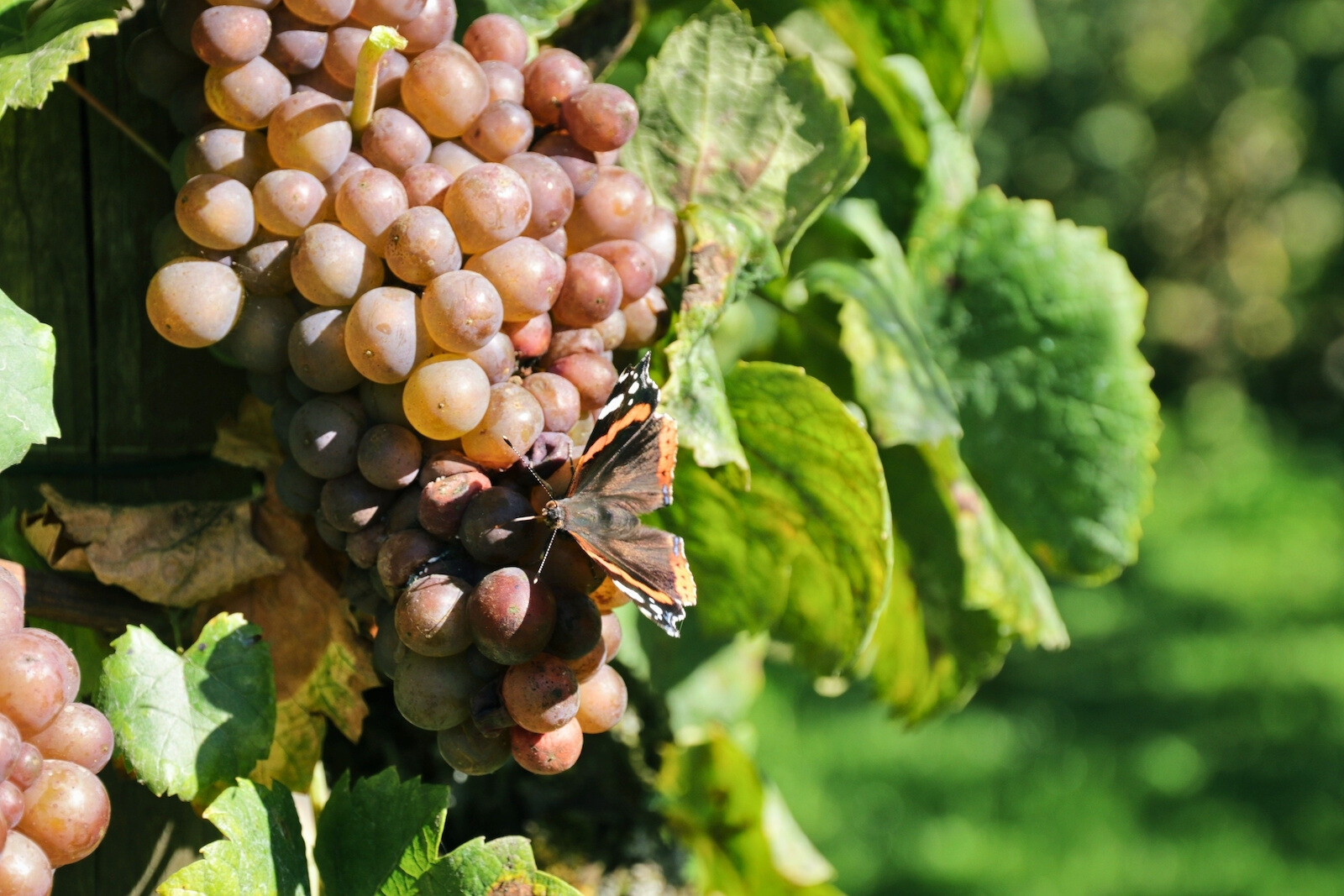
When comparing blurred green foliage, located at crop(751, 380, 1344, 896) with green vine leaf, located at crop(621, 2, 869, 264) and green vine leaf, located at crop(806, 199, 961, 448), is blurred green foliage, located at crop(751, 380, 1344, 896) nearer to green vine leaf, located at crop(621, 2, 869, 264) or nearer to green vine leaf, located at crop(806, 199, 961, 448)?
green vine leaf, located at crop(806, 199, 961, 448)

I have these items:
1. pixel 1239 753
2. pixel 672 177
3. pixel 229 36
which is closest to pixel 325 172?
pixel 229 36

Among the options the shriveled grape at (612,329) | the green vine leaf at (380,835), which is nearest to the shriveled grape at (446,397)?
the shriveled grape at (612,329)

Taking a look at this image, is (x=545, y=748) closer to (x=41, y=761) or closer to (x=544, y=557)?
(x=544, y=557)

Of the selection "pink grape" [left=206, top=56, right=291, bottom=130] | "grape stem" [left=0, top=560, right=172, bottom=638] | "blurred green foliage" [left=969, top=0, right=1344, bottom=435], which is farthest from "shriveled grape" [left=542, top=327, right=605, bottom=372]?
"blurred green foliage" [left=969, top=0, right=1344, bottom=435]

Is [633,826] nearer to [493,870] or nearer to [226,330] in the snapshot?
[493,870]

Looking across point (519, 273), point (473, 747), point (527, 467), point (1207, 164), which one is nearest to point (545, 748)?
point (473, 747)

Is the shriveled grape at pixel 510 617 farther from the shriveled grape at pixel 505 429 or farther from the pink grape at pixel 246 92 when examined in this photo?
the pink grape at pixel 246 92

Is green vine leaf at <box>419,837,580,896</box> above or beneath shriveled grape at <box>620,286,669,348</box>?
beneath
